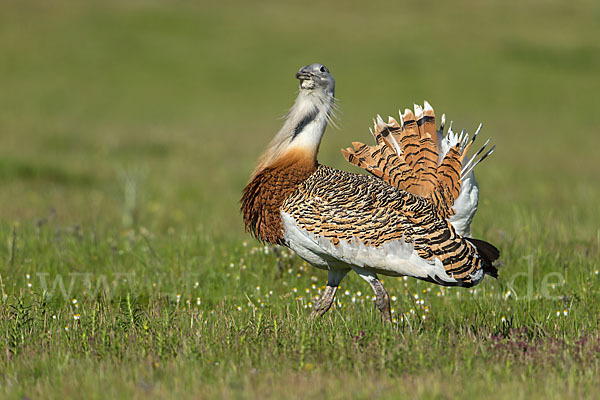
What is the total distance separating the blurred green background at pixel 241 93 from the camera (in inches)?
393

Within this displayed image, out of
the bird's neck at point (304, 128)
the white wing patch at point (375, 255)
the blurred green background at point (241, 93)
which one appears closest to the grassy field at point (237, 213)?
the blurred green background at point (241, 93)

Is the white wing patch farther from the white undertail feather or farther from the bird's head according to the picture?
the bird's head

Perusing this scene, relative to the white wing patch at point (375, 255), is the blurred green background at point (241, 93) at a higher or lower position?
higher

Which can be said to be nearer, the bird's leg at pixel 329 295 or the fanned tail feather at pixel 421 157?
the bird's leg at pixel 329 295

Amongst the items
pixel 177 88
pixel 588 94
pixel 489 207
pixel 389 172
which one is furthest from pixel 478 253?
pixel 588 94

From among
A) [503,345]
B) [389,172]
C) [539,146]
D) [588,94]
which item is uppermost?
[588,94]

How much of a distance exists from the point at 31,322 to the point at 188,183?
7.26 metres

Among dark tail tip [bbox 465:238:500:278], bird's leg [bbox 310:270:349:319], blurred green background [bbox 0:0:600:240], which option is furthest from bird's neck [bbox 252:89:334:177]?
blurred green background [bbox 0:0:600:240]

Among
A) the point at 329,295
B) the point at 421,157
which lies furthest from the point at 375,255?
the point at 421,157

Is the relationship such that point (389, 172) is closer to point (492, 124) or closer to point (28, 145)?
point (28, 145)

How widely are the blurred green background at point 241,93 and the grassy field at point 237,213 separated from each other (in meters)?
0.10

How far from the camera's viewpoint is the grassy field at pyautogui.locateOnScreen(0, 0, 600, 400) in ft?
11.4

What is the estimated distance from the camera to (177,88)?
898 inches

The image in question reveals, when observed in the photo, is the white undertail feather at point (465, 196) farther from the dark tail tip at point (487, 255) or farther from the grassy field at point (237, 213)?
the grassy field at point (237, 213)
